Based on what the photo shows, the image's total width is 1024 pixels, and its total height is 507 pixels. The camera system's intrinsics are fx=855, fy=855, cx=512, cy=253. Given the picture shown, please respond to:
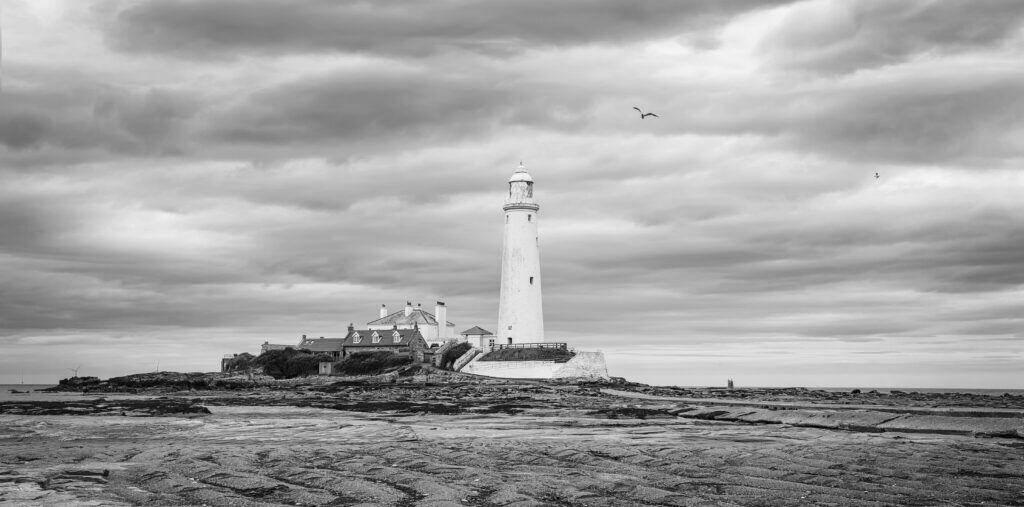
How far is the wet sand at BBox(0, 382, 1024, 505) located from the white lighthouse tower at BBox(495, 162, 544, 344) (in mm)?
35428

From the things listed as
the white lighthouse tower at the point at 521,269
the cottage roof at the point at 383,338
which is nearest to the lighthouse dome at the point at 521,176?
the white lighthouse tower at the point at 521,269

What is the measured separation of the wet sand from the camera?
10523mm

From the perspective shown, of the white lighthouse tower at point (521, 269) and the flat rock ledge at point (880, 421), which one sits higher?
the white lighthouse tower at point (521, 269)

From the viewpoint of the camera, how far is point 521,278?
57250 millimetres

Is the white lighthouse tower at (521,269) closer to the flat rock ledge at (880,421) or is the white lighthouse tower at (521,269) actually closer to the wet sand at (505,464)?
the flat rock ledge at (880,421)

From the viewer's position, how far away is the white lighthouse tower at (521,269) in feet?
189

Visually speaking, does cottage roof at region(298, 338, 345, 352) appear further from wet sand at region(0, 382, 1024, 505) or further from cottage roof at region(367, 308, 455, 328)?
wet sand at region(0, 382, 1024, 505)

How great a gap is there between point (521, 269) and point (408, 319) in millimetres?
27456

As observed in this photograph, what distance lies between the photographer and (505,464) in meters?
13.4

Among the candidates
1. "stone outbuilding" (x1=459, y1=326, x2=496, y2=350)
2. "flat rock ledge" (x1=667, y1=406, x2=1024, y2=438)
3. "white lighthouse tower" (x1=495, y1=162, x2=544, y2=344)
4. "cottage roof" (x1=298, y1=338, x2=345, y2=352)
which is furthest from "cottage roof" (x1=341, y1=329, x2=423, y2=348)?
"flat rock ledge" (x1=667, y1=406, x2=1024, y2=438)

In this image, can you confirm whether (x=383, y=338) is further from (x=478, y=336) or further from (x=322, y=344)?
(x=478, y=336)

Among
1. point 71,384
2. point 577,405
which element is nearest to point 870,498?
point 577,405

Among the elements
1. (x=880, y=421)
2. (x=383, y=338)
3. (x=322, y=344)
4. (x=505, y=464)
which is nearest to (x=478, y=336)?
(x=383, y=338)

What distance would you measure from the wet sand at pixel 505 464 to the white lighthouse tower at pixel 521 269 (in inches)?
1395
